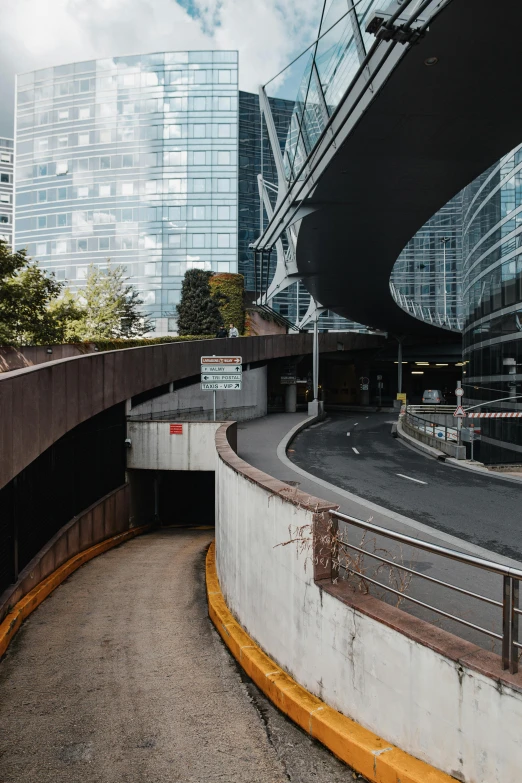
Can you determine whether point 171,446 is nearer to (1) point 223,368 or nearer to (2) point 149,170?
(1) point 223,368

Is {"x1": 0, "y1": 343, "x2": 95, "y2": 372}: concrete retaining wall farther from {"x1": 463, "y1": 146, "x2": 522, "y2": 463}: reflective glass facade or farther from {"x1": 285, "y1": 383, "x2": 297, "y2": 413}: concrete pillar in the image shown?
{"x1": 285, "y1": 383, "x2": 297, "y2": 413}: concrete pillar

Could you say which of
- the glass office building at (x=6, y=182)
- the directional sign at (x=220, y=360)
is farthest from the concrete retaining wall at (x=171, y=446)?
the glass office building at (x=6, y=182)

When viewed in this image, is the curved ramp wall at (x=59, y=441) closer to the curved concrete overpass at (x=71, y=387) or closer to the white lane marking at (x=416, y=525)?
the curved concrete overpass at (x=71, y=387)

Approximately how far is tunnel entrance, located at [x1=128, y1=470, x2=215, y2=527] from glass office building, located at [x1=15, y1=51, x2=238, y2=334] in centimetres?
4383

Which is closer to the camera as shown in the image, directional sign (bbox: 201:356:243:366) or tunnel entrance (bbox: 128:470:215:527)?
directional sign (bbox: 201:356:243:366)

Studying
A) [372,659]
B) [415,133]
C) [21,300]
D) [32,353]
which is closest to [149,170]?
[21,300]

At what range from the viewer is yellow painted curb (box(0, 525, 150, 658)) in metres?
8.60

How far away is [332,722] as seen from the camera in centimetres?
517

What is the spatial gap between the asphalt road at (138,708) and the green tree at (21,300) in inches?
679

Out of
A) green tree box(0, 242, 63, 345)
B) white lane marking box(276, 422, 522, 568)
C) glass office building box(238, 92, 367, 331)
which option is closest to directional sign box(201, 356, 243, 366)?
white lane marking box(276, 422, 522, 568)

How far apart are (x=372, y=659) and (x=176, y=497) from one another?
2003cm

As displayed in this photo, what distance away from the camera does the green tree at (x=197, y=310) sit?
51000 millimetres

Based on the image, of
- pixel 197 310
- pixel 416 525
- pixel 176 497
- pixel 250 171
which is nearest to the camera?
pixel 416 525

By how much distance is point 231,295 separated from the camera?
6100cm
